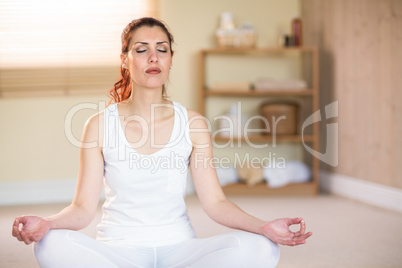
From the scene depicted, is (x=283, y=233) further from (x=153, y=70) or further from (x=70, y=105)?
(x=70, y=105)

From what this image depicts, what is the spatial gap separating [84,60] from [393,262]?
113 inches

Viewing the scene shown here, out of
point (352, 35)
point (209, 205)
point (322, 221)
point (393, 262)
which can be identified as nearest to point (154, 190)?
point (209, 205)

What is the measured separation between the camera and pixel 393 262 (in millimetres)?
2178

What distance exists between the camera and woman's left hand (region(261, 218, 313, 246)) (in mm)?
1337

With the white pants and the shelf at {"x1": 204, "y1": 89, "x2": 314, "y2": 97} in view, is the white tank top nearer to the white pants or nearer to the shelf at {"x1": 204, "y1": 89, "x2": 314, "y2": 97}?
the white pants

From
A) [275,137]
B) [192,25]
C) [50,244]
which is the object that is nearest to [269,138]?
[275,137]

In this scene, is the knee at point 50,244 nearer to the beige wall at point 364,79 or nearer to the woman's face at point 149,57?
the woman's face at point 149,57

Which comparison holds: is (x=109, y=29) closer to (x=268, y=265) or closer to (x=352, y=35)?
(x=352, y=35)

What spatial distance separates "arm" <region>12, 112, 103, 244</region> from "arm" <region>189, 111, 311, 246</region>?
302mm

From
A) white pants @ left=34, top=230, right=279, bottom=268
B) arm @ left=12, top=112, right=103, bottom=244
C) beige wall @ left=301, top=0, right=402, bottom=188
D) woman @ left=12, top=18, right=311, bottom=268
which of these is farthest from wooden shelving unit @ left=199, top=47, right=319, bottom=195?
white pants @ left=34, top=230, right=279, bottom=268

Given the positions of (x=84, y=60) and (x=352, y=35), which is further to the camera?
(x=84, y=60)

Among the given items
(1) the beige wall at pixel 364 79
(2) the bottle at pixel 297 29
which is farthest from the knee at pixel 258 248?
(2) the bottle at pixel 297 29

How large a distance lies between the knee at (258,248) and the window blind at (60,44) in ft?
9.77

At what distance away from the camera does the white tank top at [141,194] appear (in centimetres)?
157
